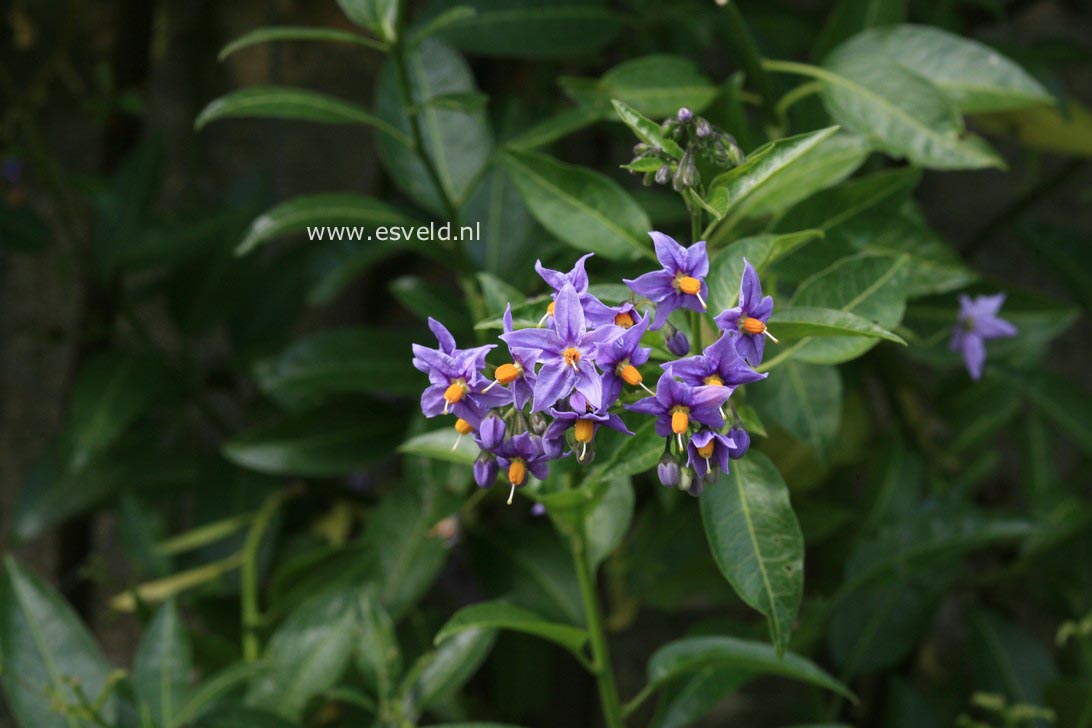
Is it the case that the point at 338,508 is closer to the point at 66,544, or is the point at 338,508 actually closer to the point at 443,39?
the point at 66,544

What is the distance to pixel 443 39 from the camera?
1.21 metres

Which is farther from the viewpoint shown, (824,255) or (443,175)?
(443,175)

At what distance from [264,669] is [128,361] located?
0.47 meters

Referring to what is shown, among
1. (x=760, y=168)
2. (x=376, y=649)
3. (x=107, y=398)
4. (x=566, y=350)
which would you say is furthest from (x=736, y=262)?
(x=107, y=398)

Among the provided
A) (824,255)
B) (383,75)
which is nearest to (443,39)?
(383,75)

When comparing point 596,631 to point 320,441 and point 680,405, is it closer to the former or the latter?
point 680,405

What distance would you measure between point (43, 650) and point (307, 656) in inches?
9.3

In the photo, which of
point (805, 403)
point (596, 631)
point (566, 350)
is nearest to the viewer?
point (566, 350)

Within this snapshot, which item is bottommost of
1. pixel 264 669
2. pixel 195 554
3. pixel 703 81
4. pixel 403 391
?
pixel 195 554

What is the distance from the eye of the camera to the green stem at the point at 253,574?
1.21 metres

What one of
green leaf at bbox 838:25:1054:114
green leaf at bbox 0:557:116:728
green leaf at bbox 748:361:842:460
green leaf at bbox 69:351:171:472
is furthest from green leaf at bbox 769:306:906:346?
green leaf at bbox 69:351:171:472

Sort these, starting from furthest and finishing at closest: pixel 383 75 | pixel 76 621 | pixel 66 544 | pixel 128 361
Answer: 1. pixel 66 544
2. pixel 128 361
3. pixel 383 75
4. pixel 76 621

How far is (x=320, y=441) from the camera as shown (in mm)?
1279

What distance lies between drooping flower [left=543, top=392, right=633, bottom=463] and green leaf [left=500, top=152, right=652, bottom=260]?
0.24 m
